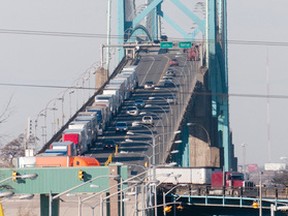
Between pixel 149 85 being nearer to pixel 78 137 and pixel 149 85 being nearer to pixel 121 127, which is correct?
pixel 121 127

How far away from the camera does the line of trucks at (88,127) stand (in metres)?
77.7

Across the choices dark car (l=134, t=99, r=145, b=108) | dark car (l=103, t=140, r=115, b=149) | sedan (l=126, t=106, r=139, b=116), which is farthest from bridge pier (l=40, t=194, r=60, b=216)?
dark car (l=134, t=99, r=145, b=108)

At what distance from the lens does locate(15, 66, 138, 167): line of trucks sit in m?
77.7

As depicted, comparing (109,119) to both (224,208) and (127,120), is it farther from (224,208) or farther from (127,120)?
(224,208)

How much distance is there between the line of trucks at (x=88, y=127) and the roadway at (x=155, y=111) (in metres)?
0.92

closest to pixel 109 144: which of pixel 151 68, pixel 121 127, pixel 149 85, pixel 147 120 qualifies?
pixel 121 127

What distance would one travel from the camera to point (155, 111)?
124 meters

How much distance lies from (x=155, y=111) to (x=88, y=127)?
20.9 m

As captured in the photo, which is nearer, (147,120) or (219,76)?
(147,120)

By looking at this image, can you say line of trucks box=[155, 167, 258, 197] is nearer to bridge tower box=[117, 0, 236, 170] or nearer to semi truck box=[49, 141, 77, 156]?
semi truck box=[49, 141, 77, 156]

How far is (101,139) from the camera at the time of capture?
111m

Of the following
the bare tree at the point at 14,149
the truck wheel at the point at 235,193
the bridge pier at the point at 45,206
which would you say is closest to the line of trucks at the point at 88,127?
the bare tree at the point at 14,149

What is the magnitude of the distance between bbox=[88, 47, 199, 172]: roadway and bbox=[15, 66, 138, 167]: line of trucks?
918 mm

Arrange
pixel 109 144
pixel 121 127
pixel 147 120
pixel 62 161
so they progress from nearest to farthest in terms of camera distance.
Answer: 1. pixel 62 161
2. pixel 109 144
3. pixel 121 127
4. pixel 147 120
